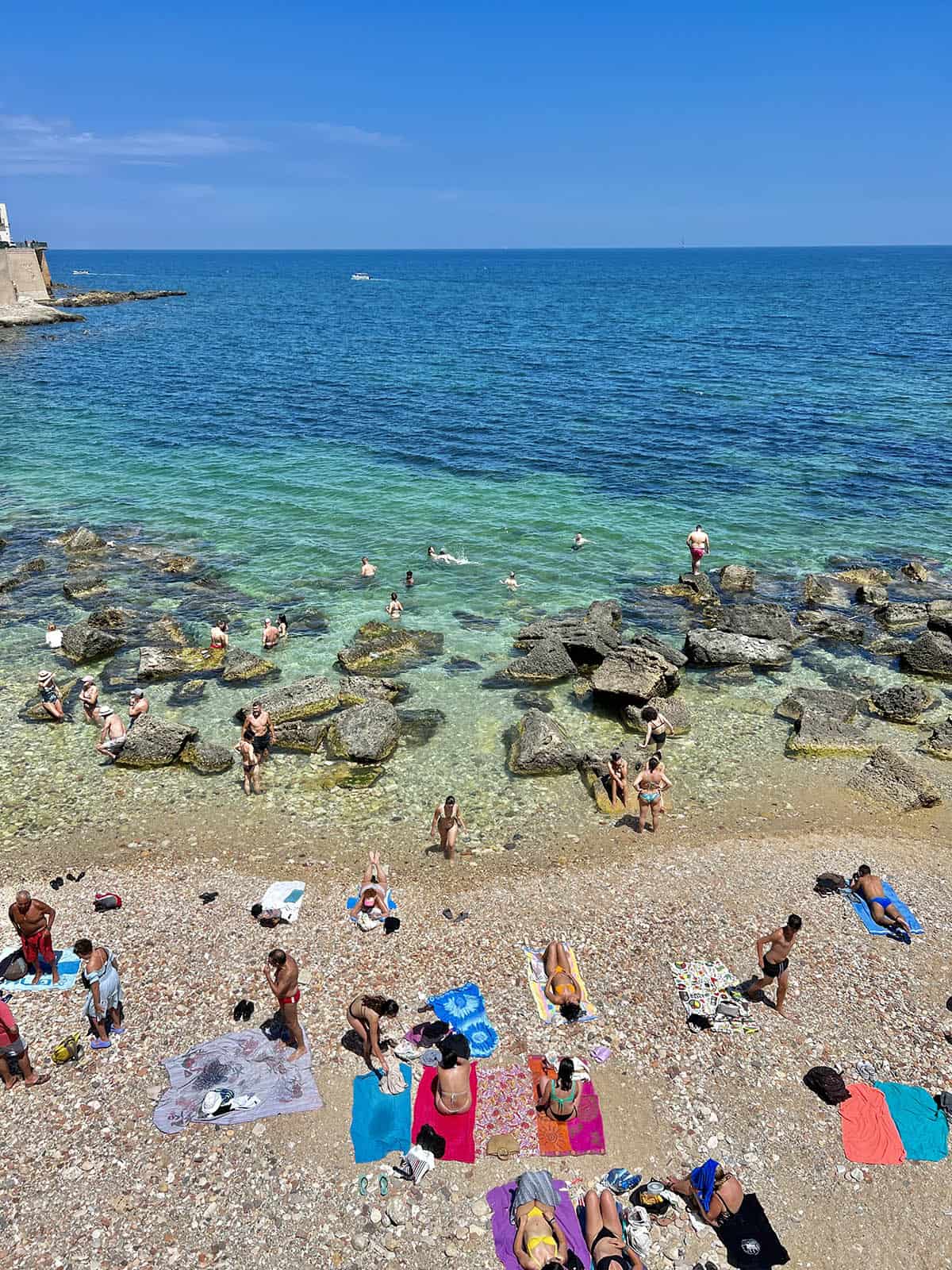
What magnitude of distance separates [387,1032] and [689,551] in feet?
94.4

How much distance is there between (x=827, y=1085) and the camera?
41.1 ft

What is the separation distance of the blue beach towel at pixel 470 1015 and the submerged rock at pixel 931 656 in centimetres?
1999

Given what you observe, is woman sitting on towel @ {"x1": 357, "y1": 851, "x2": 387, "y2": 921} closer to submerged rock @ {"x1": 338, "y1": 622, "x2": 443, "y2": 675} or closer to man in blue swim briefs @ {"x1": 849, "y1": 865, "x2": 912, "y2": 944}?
man in blue swim briefs @ {"x1": 849, "y1": 865, "x2": 912, "y2": 944}

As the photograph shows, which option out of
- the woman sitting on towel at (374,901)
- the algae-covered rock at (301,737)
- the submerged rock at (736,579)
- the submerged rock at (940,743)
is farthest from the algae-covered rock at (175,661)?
the submerged rock at (940,743)

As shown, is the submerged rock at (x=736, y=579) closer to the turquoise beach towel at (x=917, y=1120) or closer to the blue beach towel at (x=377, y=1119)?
the turquoise beach towel at (x=917, y=1120)

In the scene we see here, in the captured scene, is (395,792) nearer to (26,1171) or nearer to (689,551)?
(26,1171)

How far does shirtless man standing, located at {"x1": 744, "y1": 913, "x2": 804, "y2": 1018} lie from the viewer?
14117 millimetres

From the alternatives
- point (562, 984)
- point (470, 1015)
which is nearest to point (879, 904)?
point (562, 984)

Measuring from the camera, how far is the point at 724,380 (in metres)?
75.3

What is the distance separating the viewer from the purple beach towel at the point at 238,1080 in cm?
1213

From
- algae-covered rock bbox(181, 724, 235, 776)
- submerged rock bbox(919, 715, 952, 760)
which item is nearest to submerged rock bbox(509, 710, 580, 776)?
algae-covered rock bbox(181, 724, 235, 776)

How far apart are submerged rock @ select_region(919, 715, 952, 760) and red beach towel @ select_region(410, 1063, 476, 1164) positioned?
54.3 ft

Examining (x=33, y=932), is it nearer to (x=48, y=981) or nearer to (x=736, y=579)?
(x=48, y=981)

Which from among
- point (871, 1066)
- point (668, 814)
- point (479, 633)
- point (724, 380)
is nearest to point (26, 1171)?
point (871, 1066)
